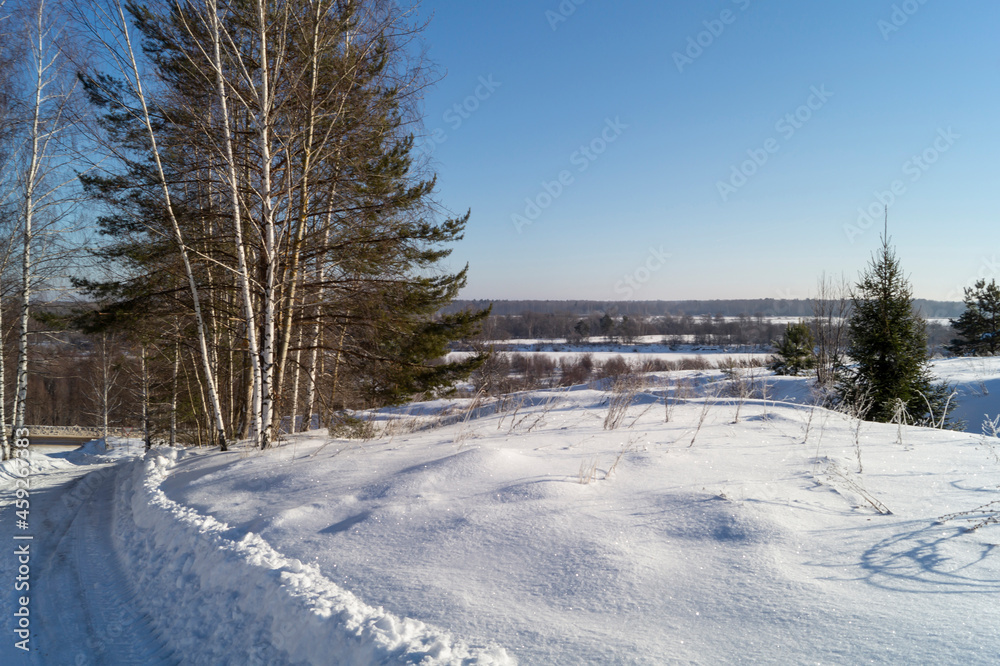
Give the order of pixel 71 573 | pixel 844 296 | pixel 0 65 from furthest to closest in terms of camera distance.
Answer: pixel 844 296 → pixel 0 65 → pixel 71 573

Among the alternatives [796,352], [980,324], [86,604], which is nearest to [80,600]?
[86,604]

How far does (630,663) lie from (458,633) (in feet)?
2.60

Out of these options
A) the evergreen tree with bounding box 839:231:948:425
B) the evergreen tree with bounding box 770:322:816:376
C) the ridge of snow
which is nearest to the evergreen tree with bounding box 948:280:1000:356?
the evergreen tree with bounding box 770:322:816:376

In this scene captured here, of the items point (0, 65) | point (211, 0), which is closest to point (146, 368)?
point (0, 65)

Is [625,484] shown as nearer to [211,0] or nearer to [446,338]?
[211,0]

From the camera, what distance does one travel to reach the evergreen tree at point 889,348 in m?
10.8

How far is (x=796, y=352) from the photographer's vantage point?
75.5 ft

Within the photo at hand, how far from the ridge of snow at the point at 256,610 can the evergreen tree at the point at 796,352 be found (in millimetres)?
23928

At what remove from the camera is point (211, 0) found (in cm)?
638

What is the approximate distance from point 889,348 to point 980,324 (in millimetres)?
27172

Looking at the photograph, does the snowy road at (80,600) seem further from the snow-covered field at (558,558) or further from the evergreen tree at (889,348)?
the evergreen tree at (889,348)

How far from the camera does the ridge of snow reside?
2.26m

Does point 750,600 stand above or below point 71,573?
above

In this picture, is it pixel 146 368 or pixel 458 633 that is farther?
pixel 146 368
